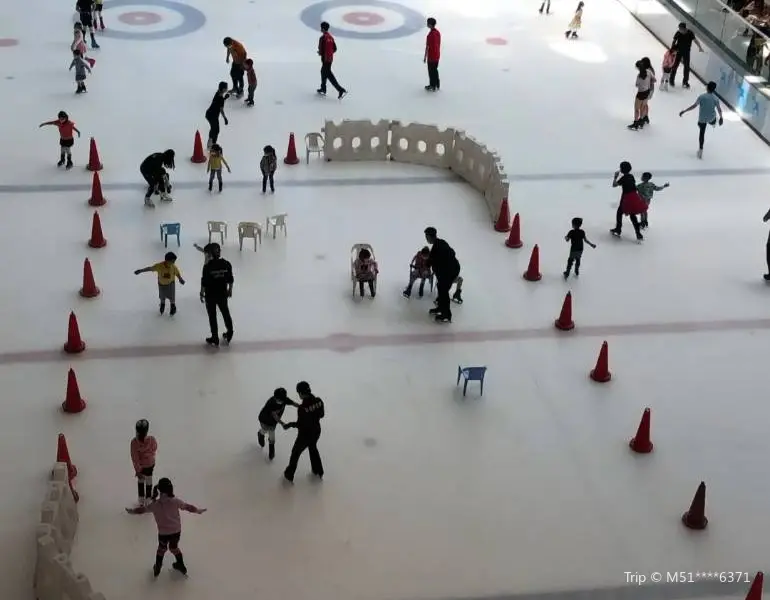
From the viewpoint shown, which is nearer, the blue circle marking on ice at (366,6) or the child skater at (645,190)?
the child skater at (645,190)

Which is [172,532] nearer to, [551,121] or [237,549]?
[237,549]

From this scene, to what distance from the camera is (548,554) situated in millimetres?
9422

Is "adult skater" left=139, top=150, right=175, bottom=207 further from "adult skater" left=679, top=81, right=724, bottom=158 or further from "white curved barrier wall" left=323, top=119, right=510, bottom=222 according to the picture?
"adult skater" left=679, top=81, right=724, bottom=158

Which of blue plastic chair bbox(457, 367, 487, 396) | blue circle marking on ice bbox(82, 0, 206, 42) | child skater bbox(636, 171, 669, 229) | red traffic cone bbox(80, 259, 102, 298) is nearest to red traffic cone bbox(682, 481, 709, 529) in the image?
blue plastic chair bbox(457, 367, 487, 396)

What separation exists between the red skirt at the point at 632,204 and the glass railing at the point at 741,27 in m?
6.22

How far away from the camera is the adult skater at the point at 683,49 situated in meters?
20.4

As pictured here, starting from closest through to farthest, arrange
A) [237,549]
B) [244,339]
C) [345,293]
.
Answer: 1. [237,549]
2. [244,339]
3. [345,293]

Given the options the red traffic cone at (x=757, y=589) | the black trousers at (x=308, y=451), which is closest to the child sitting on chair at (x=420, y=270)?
the black trousers at (x=308, y=451)

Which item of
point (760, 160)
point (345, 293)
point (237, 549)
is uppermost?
point (760, 160)

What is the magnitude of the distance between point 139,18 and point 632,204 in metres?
13.0

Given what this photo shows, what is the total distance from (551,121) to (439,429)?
31.3ft

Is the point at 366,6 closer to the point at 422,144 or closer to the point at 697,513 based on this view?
the point at 422,144

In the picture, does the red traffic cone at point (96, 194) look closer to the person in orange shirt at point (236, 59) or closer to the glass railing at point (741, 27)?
the person in orange shirt at point (236, 59)

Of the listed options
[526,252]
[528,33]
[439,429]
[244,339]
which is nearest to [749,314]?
[526,252]
